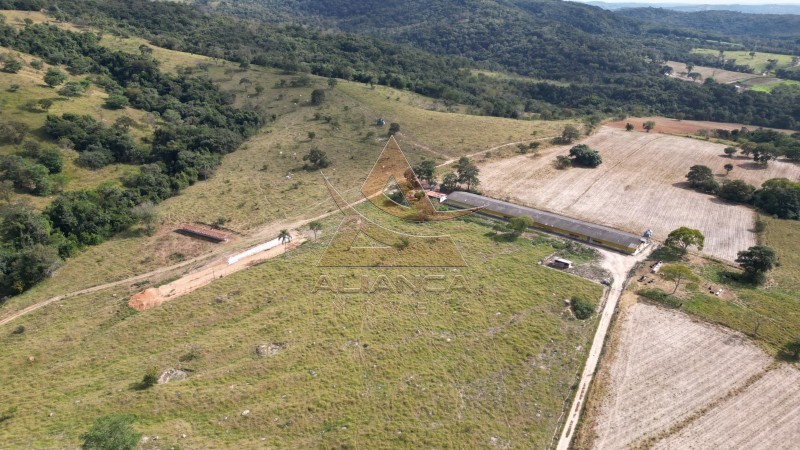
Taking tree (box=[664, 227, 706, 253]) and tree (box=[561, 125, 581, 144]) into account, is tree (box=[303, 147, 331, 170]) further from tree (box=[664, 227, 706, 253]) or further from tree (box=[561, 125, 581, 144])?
tree (box=[664, 227, 706, 253])

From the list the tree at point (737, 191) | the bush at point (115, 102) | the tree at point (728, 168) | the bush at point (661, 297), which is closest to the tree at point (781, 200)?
the tree at point (737, 191)

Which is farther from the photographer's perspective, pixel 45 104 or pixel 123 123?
pixel 123 123

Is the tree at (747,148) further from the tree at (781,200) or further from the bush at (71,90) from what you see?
the bush at (71,90)

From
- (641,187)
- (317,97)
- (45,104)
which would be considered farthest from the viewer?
(317,97)

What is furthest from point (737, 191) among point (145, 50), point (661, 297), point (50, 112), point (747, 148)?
point (145, 50)

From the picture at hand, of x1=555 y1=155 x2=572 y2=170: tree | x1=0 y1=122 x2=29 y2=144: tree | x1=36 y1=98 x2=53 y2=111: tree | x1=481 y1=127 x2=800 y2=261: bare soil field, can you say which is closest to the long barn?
x1=481 y1=127 x2=800 y2=261: bare soil field

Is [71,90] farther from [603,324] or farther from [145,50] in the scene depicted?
[603,324]
